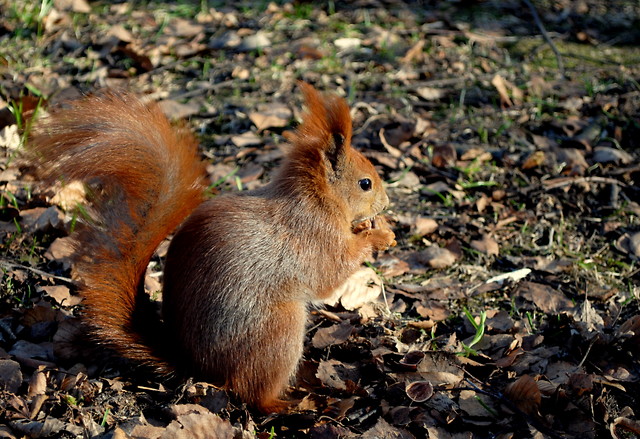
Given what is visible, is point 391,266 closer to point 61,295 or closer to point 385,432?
point 385,432

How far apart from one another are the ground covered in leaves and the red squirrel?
0.14m

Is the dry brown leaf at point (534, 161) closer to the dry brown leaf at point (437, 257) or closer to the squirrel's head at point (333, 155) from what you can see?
the dry brown leaf at point (437, 257)

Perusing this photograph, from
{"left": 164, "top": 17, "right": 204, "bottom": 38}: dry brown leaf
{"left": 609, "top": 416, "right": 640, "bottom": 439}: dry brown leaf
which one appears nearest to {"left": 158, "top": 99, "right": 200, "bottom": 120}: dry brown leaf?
{"left": 164, "top": 17, "right": 204, "bottom": 38}: dry brown leaf

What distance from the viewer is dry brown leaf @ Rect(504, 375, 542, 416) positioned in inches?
85.3

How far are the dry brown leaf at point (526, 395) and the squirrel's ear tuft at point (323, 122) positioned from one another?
3.17 ft

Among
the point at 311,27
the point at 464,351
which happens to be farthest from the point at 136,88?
the point at 464,351

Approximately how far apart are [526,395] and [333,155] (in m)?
1.01

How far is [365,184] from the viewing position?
8.25ft

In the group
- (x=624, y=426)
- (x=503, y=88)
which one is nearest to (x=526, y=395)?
(x=624, y=426)

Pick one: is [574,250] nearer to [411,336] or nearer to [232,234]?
[411,336]

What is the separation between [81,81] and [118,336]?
90.3 inches

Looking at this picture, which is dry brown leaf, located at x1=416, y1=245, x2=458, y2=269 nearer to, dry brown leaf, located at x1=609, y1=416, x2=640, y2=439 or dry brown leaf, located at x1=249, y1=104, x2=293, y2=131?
dry brown leaf, located at x1=609, y1=416, x2=640, y2=439

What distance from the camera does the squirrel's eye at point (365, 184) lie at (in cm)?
250

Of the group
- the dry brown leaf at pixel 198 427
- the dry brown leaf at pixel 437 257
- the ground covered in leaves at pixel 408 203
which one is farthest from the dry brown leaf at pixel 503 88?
the dry brown leaf at pixel 198 427
